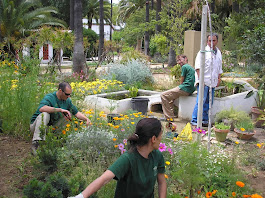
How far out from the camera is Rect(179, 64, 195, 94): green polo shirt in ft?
24.7

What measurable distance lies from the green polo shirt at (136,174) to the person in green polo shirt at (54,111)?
7.13ft

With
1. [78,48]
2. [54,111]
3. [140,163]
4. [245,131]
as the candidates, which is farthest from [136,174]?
[78,48]

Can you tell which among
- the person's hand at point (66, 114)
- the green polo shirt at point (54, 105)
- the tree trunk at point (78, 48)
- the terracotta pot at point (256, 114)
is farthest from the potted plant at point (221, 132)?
the tree trunk at point (78, 48)

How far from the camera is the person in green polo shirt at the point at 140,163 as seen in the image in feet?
8.30

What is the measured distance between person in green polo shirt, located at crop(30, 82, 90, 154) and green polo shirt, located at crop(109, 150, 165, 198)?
217cm

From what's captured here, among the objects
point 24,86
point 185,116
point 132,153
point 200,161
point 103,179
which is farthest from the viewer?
point 185,116

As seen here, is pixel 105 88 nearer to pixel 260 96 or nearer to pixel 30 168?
pixel 260 96

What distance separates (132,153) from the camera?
→ 2572mm

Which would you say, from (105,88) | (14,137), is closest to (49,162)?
(14,137)

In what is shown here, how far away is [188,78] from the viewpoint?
25.1 feet

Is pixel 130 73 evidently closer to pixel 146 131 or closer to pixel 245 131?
pixel 245 131

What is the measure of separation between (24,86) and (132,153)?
3497mm

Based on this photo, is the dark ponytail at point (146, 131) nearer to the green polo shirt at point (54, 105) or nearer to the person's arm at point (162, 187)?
the person's arm at point (162, 187)

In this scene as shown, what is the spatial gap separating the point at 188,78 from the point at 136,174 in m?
5.32
